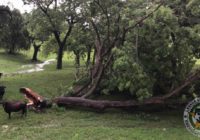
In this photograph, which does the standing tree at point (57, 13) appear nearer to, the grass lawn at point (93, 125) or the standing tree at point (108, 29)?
the standing tree at point (108, 29)

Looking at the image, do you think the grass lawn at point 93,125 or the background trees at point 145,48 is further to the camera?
the background trees at point 145,48

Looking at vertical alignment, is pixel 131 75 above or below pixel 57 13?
below

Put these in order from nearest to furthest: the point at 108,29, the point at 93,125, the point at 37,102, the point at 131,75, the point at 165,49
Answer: the point at 93,125, the point at 131,75, the point at 165,49, the point at 37,102, the point at 108,29

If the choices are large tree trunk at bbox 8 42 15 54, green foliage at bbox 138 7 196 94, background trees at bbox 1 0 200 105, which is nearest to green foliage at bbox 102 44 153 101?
background trees at bbox 1 0 200 105

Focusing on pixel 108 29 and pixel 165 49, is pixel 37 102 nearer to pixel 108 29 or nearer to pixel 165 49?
pixel 108 29

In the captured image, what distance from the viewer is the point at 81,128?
1120 centimetres

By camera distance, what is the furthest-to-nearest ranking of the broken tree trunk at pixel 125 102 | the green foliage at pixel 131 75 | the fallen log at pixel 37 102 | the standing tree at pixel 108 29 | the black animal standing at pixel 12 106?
the standing tree at pixel 108 29 → the fallen log at pixel 37 102 → the broken tree trunk at pixel 125 102 → the green foliage at pixel 131 75 → the black animal standing at pixel 12 106

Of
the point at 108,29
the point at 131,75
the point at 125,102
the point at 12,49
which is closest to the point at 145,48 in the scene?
the point at 131,75

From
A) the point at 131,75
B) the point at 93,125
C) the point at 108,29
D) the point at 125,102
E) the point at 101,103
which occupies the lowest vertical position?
the point at 93,125

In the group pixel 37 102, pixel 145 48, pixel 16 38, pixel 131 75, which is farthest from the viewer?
pixel 16 38

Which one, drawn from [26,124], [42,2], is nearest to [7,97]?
[26,124]

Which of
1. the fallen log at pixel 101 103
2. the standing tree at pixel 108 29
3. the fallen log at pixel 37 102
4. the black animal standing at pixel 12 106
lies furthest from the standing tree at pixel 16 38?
the black animal standing at pixel 12 106

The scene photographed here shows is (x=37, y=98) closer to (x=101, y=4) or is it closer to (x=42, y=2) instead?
(x=101, y=4)

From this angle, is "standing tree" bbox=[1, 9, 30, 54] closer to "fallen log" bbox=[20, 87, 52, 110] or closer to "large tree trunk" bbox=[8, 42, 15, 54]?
"large tree trunk" bbox=[8, 42, 15, 54]
